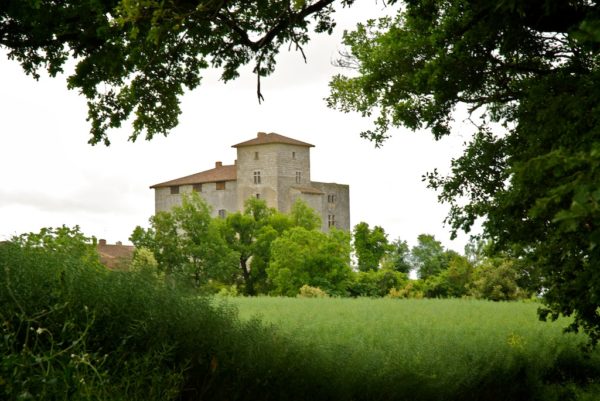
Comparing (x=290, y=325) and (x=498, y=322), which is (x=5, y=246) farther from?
(x=498, y=322)

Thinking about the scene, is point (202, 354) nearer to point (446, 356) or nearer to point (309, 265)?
point (446, 356)

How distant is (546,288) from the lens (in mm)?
12523

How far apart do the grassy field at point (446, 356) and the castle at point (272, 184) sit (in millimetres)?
56135

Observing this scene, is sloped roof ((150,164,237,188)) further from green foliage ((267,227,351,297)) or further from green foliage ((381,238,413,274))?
green foliage ((267,227,351,297))

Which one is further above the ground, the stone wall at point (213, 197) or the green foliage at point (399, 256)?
the stone wall at point (213, 197)

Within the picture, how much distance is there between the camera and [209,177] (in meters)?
81.0

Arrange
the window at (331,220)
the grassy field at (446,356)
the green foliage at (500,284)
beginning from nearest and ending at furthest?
the grassy field at (446,356)
the green foliage at (500,284)
the window at (331,220)

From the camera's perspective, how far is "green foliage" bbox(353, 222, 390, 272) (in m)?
67.3

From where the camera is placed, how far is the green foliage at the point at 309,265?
53.5 m

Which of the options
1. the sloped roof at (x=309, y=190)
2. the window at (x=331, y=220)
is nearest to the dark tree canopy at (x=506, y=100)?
the sloped roof at (x=309, y=190)

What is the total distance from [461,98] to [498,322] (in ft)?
26.0

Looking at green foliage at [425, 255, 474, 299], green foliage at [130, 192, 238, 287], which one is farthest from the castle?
green foliage at [425, 255, 474, 299]

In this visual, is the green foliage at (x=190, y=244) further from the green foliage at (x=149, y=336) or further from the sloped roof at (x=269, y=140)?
the green foliage at (x=149, y=336)

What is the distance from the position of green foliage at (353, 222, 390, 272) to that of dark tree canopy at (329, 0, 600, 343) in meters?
51.2
